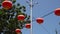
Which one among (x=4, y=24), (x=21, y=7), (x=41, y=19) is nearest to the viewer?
(x=41, y=19)

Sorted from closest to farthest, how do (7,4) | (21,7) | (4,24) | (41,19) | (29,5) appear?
Answer: (7,4) → (41,19) → (29,5) → (4,24) → (21,7)

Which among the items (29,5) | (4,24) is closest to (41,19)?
(29,5)

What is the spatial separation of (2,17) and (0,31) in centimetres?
99

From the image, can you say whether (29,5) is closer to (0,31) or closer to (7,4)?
(7,4)

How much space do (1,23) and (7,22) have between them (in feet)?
1.68

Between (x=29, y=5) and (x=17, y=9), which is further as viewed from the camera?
(x=17, y=9)

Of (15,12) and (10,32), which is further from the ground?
(15,12)

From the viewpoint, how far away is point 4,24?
1596 centimetres

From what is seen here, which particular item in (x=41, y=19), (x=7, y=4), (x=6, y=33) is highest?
(x=7, y=4)

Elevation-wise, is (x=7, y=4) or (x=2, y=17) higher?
(x=7, y=4)

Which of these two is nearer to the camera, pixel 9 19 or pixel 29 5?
pixel 29 5

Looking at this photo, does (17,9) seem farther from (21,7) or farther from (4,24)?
(4,24)

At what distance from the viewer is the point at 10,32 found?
1631 centimetres

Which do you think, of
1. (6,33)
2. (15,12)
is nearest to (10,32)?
(6,33)
